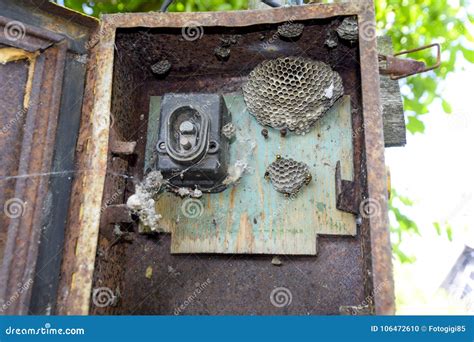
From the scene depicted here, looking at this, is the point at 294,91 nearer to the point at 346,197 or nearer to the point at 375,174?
the point at 346,197

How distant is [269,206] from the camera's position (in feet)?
6.41

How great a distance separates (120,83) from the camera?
1885 millimetres

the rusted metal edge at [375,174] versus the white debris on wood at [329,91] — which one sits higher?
the white debris on wood at [329,91]

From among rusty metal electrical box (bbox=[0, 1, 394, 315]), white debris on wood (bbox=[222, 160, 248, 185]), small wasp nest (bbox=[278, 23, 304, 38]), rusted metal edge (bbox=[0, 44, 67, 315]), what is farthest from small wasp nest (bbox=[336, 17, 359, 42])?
rusted metal edge (bbox=[0, 44, 67, 315])

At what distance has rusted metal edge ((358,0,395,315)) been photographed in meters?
1.38

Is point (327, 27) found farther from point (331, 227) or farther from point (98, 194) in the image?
point (98, 194)

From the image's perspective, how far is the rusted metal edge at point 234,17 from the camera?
166 cm

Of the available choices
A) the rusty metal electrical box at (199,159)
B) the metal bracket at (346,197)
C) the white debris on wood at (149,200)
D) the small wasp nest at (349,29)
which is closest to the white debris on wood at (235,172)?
the rusty metal electrical box at (199,159)

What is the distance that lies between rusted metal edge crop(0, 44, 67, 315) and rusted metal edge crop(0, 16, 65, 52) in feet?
0.11

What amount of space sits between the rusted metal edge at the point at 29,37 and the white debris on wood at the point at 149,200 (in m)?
0.64

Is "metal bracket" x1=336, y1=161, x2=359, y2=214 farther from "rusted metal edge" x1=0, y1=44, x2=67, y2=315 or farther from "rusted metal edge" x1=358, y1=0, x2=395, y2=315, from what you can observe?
"rusted metal edge" x1=0, y1=44, x2=67, y2=315

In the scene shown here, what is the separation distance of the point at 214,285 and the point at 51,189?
0.77 metres

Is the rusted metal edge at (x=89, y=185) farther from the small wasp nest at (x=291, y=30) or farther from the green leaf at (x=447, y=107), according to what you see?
the green leaf at (x=447, y=107)

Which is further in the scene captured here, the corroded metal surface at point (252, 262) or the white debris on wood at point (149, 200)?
the white debris on wood at point (149, 200)
